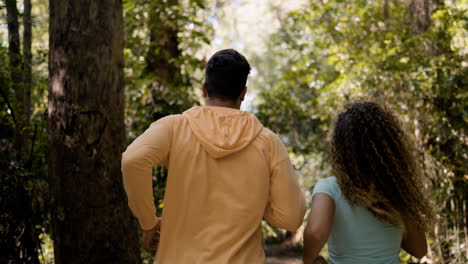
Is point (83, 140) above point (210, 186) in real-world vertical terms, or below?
below

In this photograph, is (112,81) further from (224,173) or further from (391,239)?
(391,239)

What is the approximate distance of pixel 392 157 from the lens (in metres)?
1.92

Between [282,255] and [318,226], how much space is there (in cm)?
901

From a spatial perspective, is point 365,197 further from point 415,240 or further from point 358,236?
point 415,240

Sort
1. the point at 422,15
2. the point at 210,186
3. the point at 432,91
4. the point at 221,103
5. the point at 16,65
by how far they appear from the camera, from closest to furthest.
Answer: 1. the point at 210,186
2. the point at 221,103
3. the point at 16,65
4. the point at 432,91
5. the point at 422,15

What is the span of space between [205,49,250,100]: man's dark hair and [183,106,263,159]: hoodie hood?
8 cm

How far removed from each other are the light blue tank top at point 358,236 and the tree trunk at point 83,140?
1.60m

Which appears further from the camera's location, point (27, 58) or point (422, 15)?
point (422, 15)

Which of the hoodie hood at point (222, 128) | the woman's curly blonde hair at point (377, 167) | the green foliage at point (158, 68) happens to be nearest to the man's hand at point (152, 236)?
the hoodie hood at point (222, 128)

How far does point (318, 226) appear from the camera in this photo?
185cm

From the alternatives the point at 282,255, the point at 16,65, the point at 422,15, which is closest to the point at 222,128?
the point at 16,65

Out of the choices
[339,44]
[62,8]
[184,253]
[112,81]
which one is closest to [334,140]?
[184,253]

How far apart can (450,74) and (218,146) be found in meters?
4.03

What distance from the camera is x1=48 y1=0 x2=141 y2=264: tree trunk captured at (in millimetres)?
2863
